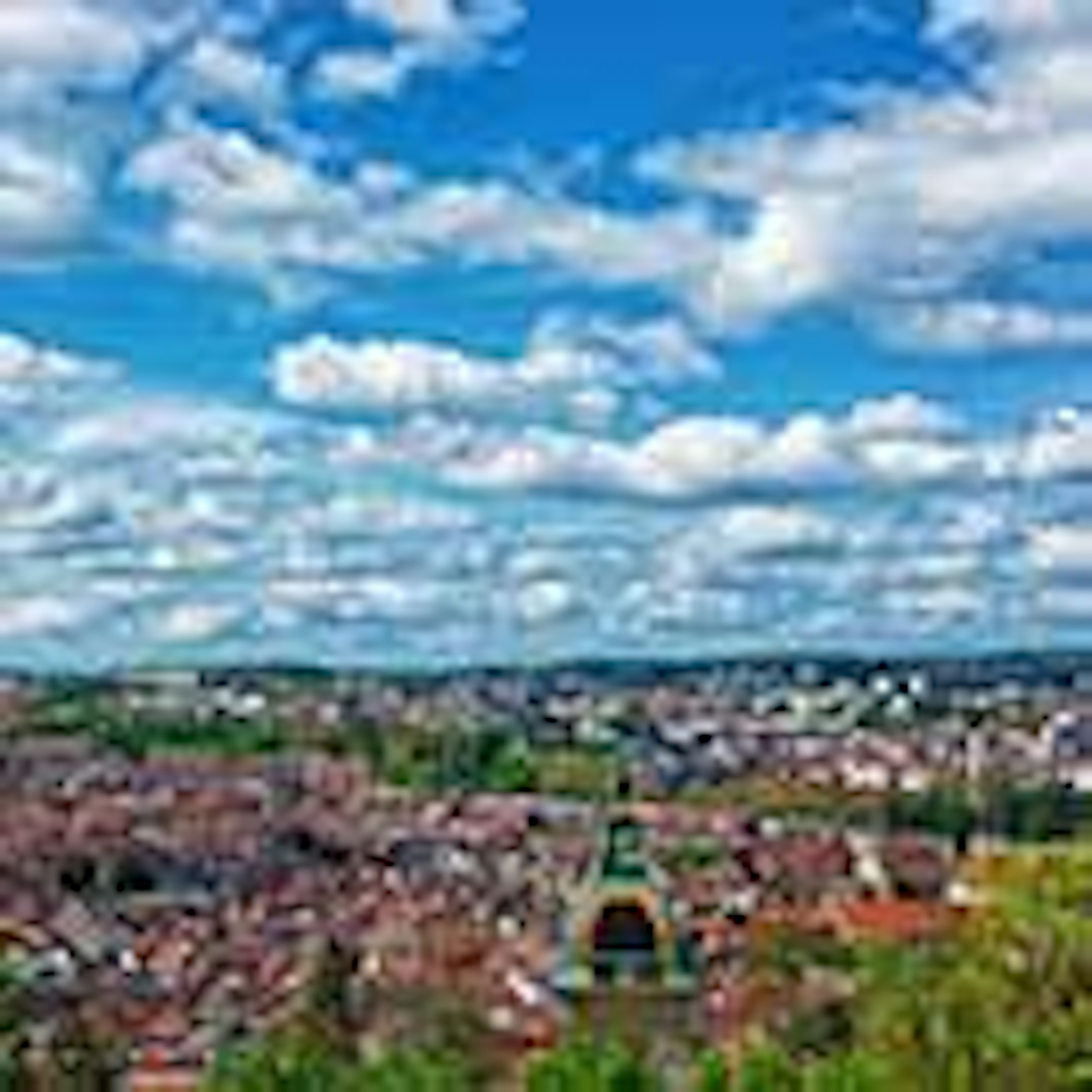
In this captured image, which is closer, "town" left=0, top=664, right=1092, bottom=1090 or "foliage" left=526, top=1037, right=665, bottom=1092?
"foliage" left=526, top=1037, right=665, bottom=1092

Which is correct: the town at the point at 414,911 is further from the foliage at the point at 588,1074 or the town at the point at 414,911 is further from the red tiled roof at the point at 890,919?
the foliage at the point at 588,1074

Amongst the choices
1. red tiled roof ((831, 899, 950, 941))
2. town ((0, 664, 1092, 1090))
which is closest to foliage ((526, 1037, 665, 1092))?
town ((0, 664, 1092, 1090))

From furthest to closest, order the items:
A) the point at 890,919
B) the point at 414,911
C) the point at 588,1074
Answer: the point at 414,911 < the point at 890,919 < the point at 588,1074

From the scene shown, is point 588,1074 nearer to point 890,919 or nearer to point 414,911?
point 890,919

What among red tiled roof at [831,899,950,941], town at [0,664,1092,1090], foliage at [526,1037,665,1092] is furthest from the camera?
red tiled roof at [831,899,950,941]

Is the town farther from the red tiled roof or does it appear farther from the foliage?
the foliage

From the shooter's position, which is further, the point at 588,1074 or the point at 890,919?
the point at 890,919

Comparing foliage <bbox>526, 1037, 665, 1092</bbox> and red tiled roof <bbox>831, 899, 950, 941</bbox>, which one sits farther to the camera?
red tiled roof <bbox>831, 899, 950, 941</bbox>

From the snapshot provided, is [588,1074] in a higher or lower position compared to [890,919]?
higher

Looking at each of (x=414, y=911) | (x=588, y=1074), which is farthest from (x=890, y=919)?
(x=588, y=1074)

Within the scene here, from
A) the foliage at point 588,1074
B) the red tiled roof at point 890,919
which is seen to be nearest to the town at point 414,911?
the red tiled roof at point 890,919

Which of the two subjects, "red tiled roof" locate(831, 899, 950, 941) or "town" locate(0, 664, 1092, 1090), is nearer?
"town" locate(0, 664, 1092, 1090)

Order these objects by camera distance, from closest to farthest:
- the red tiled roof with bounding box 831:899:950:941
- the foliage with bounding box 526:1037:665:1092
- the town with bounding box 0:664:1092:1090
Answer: the foliage with bounding box 526:1037:665:1092 < the town with bounding box 0:664:1092:1090 < the red tiled roof with bounding box 831:899:950:941

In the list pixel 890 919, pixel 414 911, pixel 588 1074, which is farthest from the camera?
pixel 414 911
